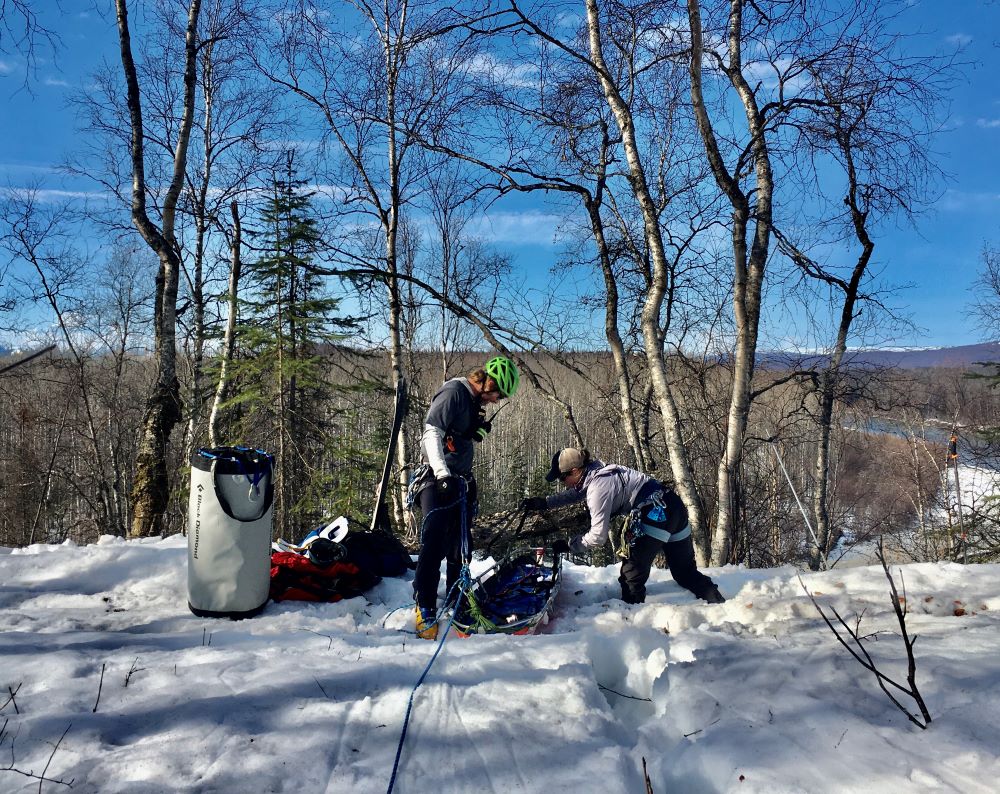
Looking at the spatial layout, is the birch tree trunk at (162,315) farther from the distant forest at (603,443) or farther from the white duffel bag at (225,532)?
the white duffel bag at (225,532)

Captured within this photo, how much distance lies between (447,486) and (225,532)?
1585 millimetres

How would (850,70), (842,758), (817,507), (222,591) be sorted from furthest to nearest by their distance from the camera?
(817,507)
(850,70)
(222,591)
(842,758)

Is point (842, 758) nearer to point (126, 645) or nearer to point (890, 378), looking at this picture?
point (126, 645)

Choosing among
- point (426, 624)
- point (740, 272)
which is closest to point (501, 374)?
point (426, 624)

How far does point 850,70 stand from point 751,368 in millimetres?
3733

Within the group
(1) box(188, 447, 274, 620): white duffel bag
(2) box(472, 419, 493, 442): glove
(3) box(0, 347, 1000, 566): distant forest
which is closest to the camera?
(1) box(188, 447, 274, 620): white duffel bag

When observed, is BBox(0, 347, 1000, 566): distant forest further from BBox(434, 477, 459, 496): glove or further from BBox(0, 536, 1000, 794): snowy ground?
BBox(434, 477, 459, 496): glove

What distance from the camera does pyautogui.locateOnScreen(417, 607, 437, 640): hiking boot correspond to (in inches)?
163

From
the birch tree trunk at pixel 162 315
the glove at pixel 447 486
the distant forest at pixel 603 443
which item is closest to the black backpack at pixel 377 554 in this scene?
the distant forest at pixel 603 443

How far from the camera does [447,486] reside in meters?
4.31

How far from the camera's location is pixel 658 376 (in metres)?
6.87

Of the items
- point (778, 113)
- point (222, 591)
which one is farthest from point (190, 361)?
point (778, 113)

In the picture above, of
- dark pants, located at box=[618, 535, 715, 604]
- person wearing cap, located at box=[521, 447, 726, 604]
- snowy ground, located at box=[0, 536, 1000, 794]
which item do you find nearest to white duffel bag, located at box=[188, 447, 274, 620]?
snowy ground, located at box=[0, 536, 1000, 794]

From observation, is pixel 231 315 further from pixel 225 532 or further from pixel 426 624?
pixel 426 624
